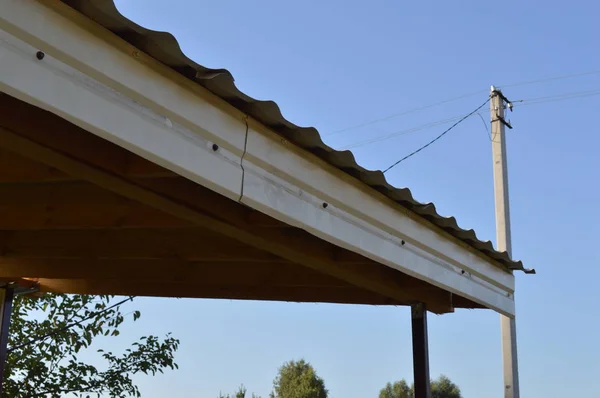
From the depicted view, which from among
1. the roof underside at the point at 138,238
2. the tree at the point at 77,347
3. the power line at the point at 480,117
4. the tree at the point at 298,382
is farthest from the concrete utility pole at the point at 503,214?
the tree at the point at 298,382

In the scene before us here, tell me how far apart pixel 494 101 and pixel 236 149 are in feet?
33.9

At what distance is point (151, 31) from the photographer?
7.60ft

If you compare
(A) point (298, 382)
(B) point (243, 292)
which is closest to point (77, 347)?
(B) point (243, 292)

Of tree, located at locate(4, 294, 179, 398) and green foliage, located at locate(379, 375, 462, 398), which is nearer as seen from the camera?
tree, located at locate(4, 294, 179, 398)

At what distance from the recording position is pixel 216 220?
3.30 metres

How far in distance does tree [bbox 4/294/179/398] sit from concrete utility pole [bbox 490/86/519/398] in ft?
14.2

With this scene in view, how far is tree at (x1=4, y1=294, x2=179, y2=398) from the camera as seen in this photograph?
28.5 feet

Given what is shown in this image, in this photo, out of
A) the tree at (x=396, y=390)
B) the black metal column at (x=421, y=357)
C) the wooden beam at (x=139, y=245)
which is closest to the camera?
the wooden beam at (x=139, y=245)

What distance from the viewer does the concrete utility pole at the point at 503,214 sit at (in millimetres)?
10578

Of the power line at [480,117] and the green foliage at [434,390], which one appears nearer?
the power line at [480,117]

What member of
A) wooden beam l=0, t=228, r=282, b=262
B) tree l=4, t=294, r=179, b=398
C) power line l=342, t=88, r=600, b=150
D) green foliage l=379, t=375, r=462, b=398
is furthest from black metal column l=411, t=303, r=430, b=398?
green foliage l=379, t=375, r=462, b=398

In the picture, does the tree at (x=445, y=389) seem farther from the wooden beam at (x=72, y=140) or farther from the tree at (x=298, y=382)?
the wooden beam at (x=72, y=140)

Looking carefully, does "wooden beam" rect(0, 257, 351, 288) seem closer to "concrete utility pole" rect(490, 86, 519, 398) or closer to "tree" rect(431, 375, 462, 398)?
"concrete utility pole" rect(490, 86, 519, 398)

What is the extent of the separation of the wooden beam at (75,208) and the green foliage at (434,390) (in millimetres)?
20177
